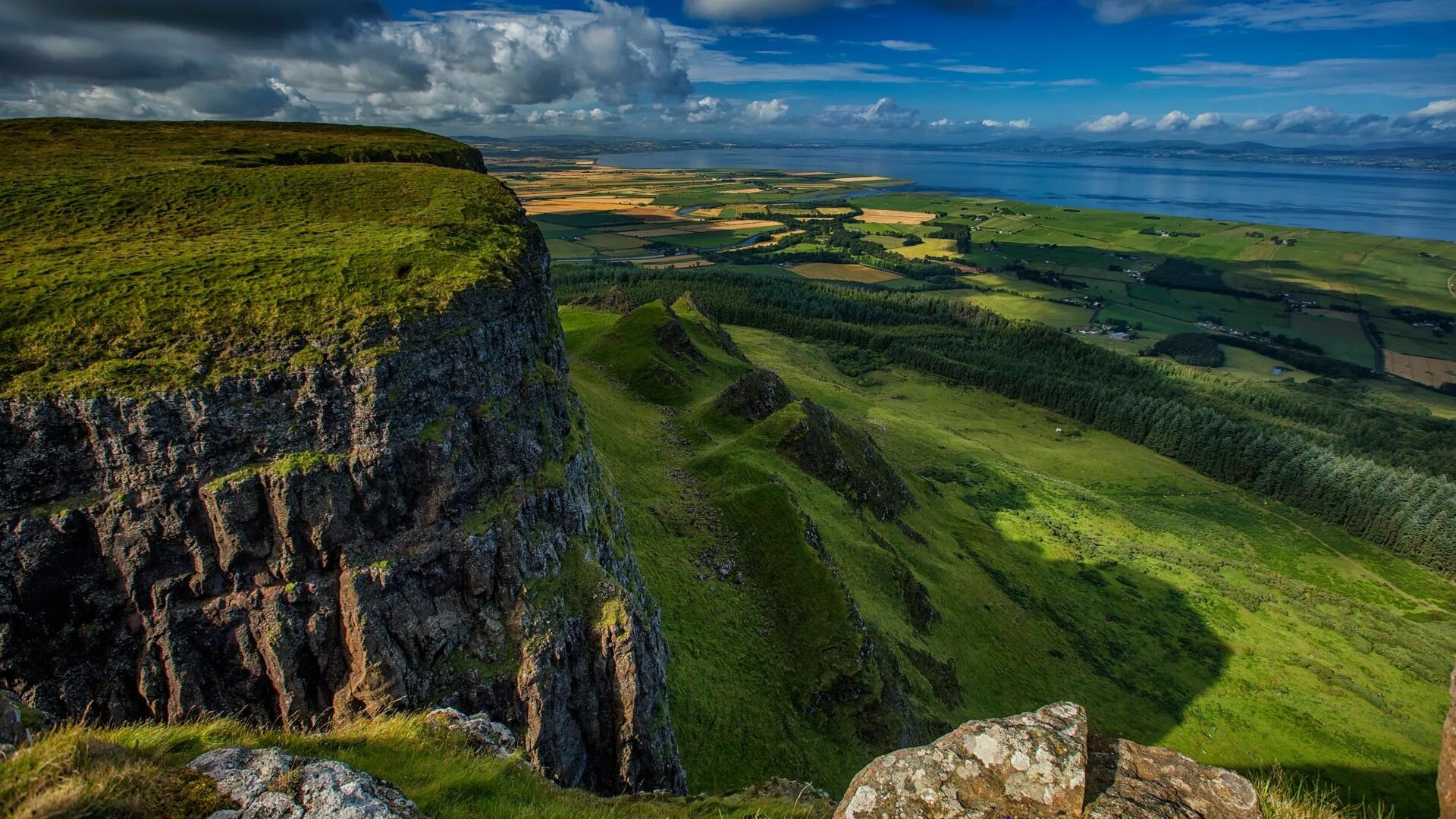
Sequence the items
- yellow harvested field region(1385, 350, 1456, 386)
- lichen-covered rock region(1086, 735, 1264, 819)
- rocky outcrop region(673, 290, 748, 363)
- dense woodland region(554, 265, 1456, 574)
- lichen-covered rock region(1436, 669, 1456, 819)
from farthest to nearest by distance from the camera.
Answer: yellow harvested field region(1385, 350, 1456, 386), rocky outcrop region(673, 290, 748, 363), dense woodland region(554, 265, 1456, 574), lichen-covered rock region(1086, 735, 1264, 819), lichen-covered rock region(1436, 669, 1456, 819)

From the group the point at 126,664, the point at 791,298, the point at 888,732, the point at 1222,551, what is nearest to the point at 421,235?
the point at 126,664

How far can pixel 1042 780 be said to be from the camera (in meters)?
9.94

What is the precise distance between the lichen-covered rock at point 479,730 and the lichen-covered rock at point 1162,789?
1216cm

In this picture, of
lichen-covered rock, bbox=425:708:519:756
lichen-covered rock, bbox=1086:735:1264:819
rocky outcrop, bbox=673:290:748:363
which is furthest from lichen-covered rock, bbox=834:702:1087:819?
rocky outcrop, bbox=673:290:748:363

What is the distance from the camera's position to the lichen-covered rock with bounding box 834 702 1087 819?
980 cm

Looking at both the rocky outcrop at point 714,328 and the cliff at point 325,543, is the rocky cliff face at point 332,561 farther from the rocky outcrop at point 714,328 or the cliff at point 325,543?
the rocky outcrop at point 714,328

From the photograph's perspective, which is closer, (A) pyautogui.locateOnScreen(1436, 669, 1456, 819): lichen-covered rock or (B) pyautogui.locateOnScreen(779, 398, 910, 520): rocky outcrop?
(A) pyautogui.locateOnScreen(1436, 669, 1456, 819): lichen-covered rock

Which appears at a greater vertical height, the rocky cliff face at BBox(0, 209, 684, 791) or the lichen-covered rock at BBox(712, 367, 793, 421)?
the rocky cliff face at BBox(0, 209, 684, 791)

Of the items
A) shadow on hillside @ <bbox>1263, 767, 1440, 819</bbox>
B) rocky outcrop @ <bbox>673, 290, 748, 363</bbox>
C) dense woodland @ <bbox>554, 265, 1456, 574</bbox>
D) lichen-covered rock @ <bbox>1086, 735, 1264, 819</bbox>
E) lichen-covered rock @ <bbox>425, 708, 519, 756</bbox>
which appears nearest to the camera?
lichen-covered rock @ <bbox>1086, 735, 1264, 819</bbox>

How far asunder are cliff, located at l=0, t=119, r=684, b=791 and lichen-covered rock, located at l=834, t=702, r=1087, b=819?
12.9 m

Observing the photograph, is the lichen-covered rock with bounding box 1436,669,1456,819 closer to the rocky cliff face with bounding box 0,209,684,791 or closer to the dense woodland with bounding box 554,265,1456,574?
the rocky cliff face with bounding box 0,209,684,791

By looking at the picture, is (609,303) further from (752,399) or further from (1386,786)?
(1386,786)

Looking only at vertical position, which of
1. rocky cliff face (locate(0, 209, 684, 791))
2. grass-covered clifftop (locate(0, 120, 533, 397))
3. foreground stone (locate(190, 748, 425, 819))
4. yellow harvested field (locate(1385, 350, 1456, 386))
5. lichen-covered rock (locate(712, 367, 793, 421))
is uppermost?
grass-covered clifftop (locate(0, 120, 533, 397))

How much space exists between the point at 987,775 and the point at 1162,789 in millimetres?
2588
